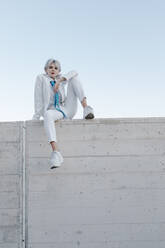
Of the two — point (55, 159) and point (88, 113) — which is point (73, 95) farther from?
point (55, 159)

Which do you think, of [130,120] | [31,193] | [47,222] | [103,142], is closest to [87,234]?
[47,222]

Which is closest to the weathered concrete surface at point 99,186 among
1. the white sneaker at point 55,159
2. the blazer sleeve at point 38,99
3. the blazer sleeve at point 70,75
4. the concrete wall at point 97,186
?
the concrete wall at point 97,186

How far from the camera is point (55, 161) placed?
288cm

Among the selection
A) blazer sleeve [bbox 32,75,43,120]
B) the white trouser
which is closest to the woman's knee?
the white trouser

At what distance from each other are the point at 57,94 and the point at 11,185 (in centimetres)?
109

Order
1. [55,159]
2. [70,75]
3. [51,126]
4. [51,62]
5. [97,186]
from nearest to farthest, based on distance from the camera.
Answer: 1. [55,159]
2. [51,126]
3. [97,186]
4. [70,75]
5. [51,62]

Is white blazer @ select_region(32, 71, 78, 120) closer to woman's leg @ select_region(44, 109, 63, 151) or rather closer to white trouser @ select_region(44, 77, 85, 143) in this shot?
white trouser @ select_region(44, 77, 85, 143)

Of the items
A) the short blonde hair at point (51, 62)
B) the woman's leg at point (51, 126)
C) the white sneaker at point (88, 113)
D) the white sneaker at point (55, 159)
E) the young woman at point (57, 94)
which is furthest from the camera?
the short blonde hair at point (51, 62)

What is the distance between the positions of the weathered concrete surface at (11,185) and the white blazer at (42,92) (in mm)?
261

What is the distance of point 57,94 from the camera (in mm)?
3420

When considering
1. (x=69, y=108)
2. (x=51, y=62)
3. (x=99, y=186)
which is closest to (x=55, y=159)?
(x=99, y=186)

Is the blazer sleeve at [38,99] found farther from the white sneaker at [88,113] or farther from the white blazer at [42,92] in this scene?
the white sneaker at [88,113]

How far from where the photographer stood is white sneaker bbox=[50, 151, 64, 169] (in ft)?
9.44

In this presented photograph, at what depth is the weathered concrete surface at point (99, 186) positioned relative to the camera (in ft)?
10.1
